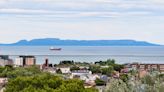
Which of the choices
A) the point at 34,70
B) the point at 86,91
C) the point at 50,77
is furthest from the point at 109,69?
the point at 86,91

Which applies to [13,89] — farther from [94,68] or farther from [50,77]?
[94,68]

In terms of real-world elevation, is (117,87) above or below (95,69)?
above

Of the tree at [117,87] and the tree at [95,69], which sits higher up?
the tree at [117,87]

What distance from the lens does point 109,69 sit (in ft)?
260

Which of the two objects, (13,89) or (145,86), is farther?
(13,89)

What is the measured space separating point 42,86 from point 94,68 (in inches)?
2029

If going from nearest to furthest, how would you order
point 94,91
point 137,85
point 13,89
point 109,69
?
point 137,85
point 94,91
point 13,89
point 109,69

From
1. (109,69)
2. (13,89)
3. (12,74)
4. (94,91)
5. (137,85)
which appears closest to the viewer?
(137,85)

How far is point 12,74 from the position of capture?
2362 inches

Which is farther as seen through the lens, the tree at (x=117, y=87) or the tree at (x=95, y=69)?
the tree at (x=95, y=69)

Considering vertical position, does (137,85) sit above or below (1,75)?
above

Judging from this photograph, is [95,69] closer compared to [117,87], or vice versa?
[117,87]

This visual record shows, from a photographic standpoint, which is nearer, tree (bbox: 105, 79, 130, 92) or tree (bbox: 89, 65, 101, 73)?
tree (bbox: 105, 79, 130, 92)

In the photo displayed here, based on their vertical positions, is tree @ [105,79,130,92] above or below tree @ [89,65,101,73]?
above
